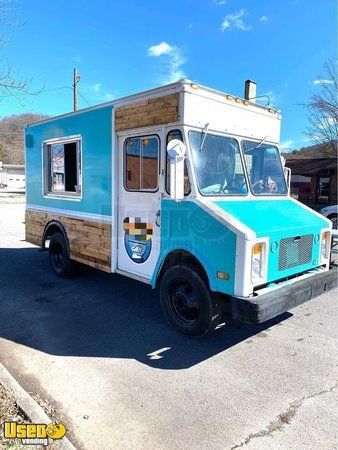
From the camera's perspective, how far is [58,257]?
22.2ft

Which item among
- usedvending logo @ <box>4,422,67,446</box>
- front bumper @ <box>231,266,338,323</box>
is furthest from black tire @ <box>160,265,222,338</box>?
usedvending logo @ <box>4,422,67,446</box>

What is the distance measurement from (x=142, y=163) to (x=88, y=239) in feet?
5.61

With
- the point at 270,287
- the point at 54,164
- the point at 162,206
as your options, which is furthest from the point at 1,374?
the point at 54,164

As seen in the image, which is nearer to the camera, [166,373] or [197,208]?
[166,373]

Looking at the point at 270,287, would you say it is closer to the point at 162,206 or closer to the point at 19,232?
the point at 162,206

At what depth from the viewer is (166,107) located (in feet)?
13.3

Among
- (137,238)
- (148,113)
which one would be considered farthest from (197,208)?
(148,113)

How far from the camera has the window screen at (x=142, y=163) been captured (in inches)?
171

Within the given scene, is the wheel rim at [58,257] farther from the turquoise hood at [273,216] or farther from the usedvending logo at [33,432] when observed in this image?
the usedvending logo at [33,432]

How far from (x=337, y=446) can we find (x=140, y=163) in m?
3.47

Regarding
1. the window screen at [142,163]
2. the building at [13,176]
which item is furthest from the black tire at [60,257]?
the building at [13,176]

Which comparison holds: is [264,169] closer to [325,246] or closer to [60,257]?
[325,246]

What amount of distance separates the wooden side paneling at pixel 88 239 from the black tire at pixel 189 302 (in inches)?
50.1

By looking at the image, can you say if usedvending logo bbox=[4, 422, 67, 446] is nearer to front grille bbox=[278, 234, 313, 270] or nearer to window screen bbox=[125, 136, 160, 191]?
front grille bbox=[278, 234, 313, 270]
